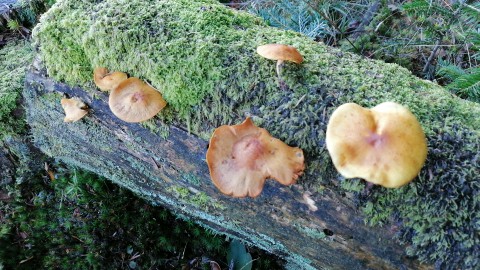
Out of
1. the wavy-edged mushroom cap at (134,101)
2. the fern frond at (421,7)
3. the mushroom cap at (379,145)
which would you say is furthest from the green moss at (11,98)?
the fern frond at (421,7)

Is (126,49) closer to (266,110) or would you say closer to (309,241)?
(266,110)

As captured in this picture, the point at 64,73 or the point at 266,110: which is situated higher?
the point at 64,73

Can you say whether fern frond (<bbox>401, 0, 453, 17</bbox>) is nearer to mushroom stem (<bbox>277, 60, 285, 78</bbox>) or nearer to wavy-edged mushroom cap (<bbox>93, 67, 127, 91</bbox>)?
mushroom stem (<bbox>277, 60, 285, 78</bbox>)

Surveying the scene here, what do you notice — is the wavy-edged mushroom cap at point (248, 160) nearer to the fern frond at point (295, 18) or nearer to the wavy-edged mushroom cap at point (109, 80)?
the wavy-edged mushroom cap at point (109, 80)

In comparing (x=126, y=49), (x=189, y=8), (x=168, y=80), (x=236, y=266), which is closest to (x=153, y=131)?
(x=168, y=80)

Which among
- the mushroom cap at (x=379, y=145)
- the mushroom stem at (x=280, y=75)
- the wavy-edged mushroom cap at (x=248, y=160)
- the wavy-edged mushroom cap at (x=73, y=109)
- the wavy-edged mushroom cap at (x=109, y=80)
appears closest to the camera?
the mushroom cap at (x=379, y=145)

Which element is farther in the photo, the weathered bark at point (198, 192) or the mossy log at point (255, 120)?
the weathered bark at point (198, 192)
